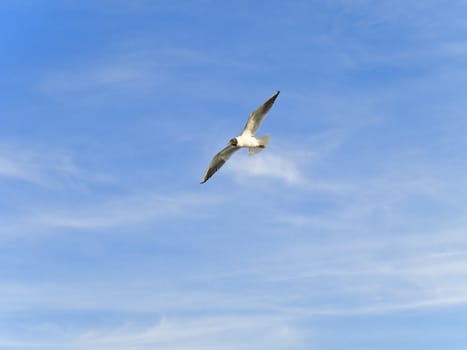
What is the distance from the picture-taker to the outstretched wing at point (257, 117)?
66.5 m

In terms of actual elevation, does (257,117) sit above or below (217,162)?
above

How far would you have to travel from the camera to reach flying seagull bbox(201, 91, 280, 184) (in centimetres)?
6725

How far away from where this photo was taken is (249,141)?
69938 mm

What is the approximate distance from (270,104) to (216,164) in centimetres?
1170

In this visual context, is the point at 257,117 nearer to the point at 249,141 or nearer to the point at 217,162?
the point at 249,141

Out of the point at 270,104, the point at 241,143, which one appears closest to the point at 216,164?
the point at 241,143

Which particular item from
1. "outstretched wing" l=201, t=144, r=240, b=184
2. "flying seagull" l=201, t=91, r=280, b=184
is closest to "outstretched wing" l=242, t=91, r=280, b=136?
"flying seagull" l=201, t=91, r=280, b=184

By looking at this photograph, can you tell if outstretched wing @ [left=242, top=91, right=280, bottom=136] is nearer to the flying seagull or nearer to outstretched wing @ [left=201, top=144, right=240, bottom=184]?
the flying seagull

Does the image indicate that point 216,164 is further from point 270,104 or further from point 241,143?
point 270,104

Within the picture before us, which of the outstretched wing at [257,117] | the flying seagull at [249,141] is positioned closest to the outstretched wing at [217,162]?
the flying seagull at [249,141]

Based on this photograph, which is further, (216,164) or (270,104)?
(216,164)

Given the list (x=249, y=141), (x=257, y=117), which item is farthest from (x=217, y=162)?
(x=257, y=117)

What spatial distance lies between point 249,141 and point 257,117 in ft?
10.8

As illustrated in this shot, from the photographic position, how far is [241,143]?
70.8m
